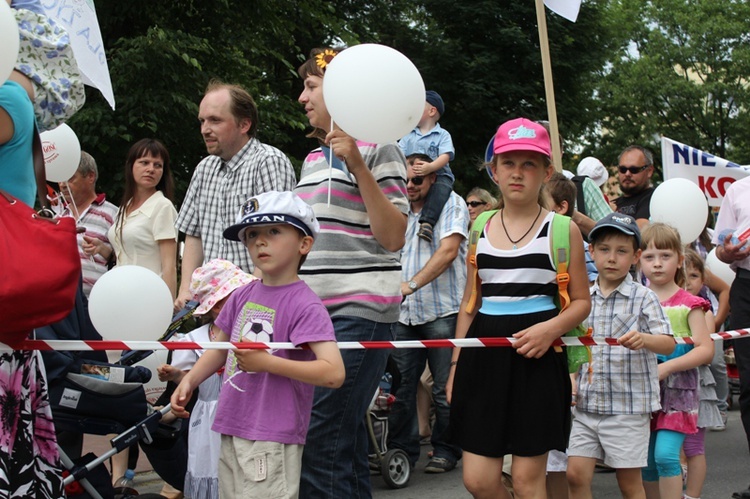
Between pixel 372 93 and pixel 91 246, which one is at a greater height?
pixel 372 93

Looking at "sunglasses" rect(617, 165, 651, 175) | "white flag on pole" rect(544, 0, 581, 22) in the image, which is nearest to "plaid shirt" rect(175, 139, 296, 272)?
"sunglasses" rect(617, 165, 651, 175)

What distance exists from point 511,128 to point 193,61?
29.0 ft

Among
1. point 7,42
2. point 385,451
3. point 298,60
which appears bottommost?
point 385,451

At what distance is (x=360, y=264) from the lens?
13.9ft

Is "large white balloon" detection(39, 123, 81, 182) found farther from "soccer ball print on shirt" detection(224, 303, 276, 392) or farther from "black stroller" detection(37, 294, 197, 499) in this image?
"soccer ball print on shirt" detection(224, 303, 276, 392)

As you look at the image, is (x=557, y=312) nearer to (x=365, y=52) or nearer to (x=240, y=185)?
(x=365, y=52)

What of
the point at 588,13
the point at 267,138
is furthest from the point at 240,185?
the point at 588,13

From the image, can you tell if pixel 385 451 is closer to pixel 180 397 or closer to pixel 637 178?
pixel 637 178

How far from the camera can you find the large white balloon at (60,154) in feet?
22.3

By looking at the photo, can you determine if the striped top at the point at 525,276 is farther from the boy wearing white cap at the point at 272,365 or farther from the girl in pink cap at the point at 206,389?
the girl in pink cap at the point at 206,389

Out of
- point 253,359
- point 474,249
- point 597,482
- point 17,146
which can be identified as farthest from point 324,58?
point 597,482

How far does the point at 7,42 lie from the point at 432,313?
514cm

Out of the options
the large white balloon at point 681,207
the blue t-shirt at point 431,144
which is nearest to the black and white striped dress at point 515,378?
the large white balloon at point 681,207

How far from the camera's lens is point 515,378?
4.58 m
